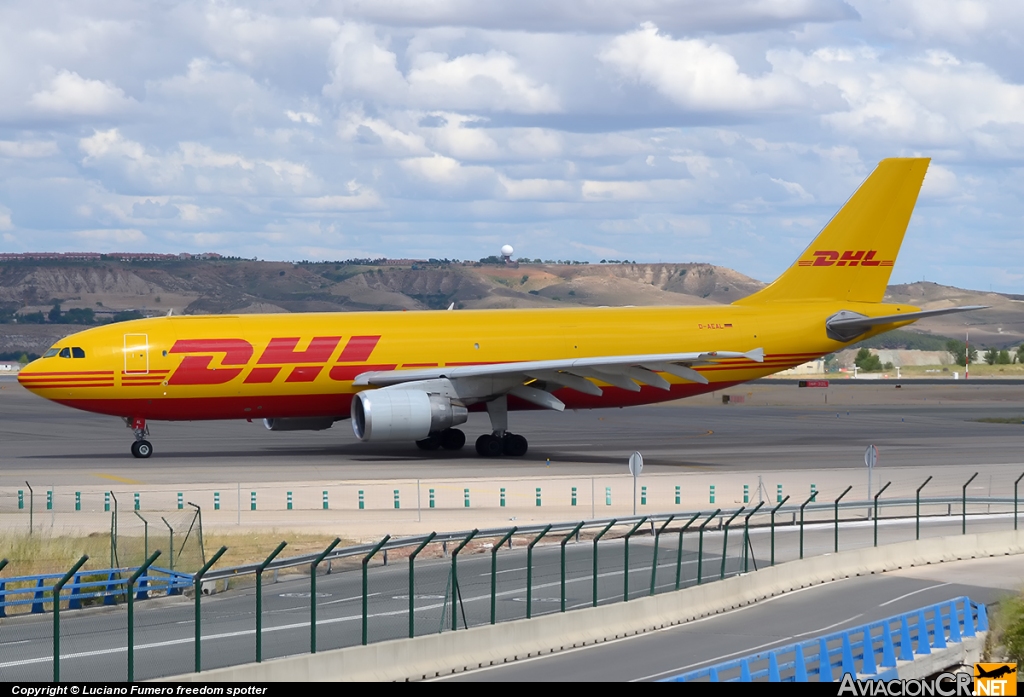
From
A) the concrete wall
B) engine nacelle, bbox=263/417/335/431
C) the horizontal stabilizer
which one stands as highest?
the horizontal stabilizer

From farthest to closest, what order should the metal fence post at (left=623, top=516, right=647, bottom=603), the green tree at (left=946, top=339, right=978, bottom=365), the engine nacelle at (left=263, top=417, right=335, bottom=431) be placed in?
the green tree at (left=946, top=339, right=978, bottom=365) → the engine nacelle at (left=263, top=417, right=335, bottom=431) → the metal fence post at (left=623, top=516, right=647, bottom=603)

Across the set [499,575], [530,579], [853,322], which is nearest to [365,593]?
[499,575]

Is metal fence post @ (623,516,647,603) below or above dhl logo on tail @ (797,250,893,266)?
below

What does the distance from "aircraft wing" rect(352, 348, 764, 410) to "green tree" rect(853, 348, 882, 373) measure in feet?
346

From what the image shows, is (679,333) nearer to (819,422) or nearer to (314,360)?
(314,360)

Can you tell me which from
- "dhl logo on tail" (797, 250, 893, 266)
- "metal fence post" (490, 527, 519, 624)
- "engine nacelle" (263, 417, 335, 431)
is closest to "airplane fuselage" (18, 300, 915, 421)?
"engine nacelle" (263, 417, 335, 431)

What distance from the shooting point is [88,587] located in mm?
23250

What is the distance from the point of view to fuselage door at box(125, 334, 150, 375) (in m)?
44.7

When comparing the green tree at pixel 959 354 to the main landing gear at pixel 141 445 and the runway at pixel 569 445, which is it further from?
the main landing gear at pixel 141 445

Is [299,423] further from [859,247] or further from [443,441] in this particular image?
[859,247]

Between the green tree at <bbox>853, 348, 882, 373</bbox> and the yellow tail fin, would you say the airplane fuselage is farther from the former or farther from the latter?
the green tree at <bbox>853, 348, 882, 373</bbox>

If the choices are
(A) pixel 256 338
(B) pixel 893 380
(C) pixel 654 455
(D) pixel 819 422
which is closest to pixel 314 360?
(A) pixel 256 338

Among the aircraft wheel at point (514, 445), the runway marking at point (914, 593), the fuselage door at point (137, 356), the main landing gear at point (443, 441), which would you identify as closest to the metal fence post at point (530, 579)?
the runway marking at point (914, 593)

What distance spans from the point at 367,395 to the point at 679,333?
12054 mm
